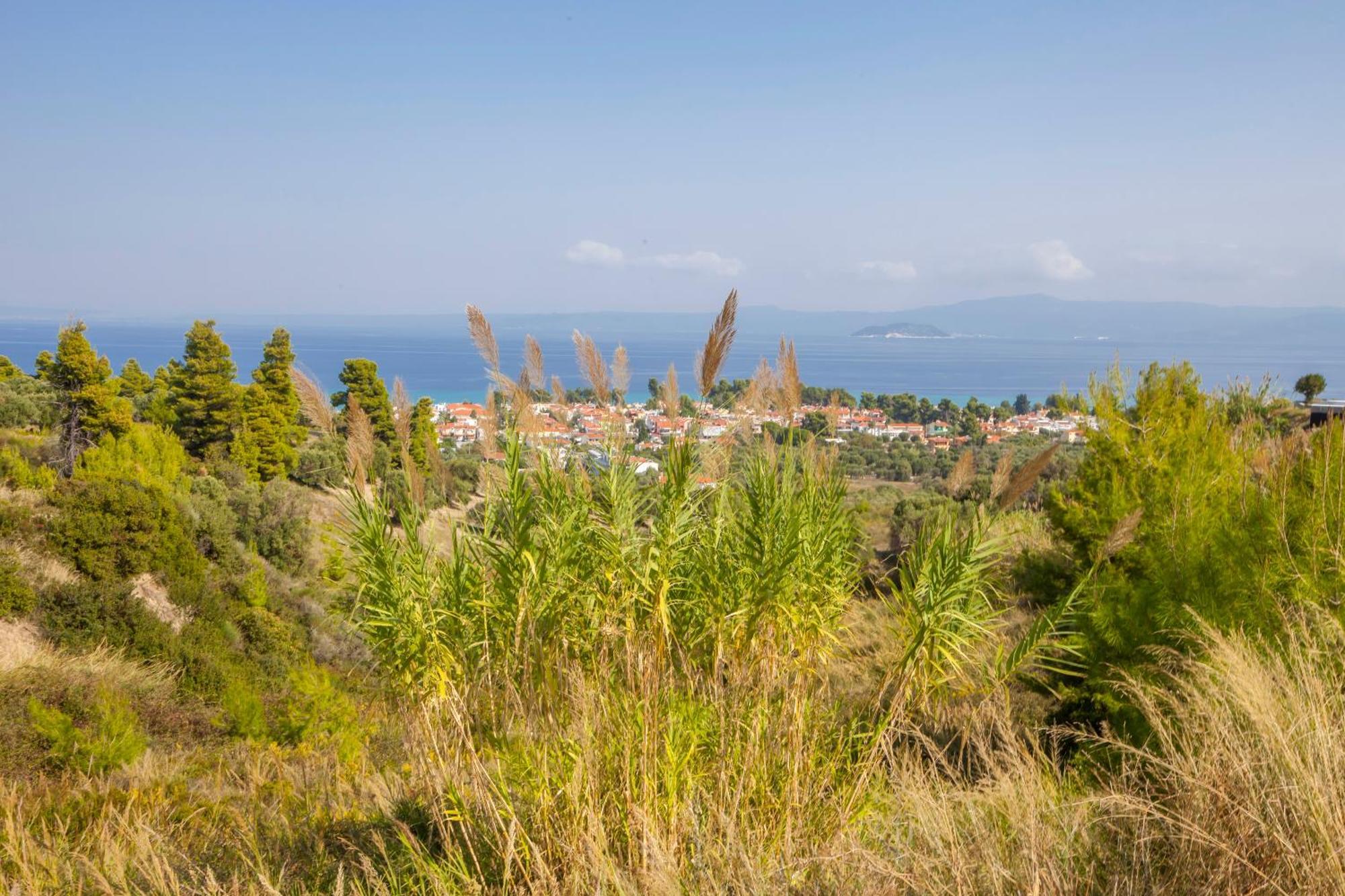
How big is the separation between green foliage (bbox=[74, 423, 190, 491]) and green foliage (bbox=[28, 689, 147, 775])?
9.58 m

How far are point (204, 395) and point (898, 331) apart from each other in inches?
2719

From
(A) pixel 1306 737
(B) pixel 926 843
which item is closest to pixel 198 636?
(B) pixel 926 843

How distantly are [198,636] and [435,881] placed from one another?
12.3 m

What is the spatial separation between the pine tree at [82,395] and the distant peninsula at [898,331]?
62.9 m

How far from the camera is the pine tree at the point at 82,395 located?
19938 mm

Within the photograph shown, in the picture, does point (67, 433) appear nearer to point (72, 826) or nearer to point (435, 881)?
point (72, 826)

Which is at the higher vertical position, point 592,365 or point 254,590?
point 592,365

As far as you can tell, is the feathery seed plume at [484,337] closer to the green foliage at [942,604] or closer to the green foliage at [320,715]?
the green foliage at [942,604]

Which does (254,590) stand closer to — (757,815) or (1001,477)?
(757,815)

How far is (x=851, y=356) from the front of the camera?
256ft

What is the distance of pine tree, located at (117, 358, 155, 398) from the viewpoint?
27688 mm

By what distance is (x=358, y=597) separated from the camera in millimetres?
3494

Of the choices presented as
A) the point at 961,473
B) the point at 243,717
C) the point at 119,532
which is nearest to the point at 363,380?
the point at 119,532

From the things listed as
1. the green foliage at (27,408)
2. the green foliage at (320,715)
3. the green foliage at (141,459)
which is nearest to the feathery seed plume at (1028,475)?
the green foliage at (320,715)
